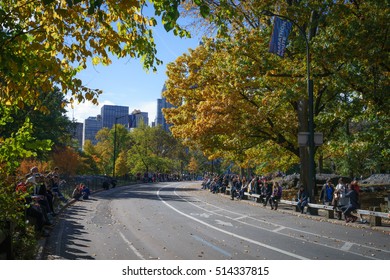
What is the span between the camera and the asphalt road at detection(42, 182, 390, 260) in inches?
365

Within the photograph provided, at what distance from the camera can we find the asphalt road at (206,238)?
9.28 meters

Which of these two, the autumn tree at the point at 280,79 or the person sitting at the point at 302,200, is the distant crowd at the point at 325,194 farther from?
the autumn tree at the point at 280,79

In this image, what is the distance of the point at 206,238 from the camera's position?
11492 millimetres

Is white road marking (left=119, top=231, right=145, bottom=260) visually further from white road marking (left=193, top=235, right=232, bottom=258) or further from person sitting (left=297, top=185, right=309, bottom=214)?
person sitting (left=297, top=185, right=309, bottom=214)

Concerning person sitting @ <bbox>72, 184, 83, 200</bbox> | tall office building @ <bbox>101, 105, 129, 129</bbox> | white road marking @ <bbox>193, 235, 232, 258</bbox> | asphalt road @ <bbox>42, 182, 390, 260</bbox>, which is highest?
tall office building @ <bbox>101, 105, 129, 129</bbox>

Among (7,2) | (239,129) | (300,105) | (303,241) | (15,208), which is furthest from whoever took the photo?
(239,129)

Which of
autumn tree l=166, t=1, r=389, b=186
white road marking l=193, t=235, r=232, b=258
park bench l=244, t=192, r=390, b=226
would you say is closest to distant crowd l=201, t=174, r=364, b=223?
park bench l=244, t=192, r=390, b=226

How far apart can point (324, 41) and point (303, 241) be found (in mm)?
8238

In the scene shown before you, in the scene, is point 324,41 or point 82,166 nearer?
point 324,41

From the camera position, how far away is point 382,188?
30.0 metres

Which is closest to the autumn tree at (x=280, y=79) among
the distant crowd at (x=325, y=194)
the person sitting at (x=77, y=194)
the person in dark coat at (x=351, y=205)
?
the distant crowd at (x=325, y=194)

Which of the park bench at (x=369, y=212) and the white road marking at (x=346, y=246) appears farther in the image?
the park bench at (x=369, y=212)

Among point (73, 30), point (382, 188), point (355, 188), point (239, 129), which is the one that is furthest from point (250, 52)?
point (382, 188)

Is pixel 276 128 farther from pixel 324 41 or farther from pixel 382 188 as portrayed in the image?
pixel 382 188
